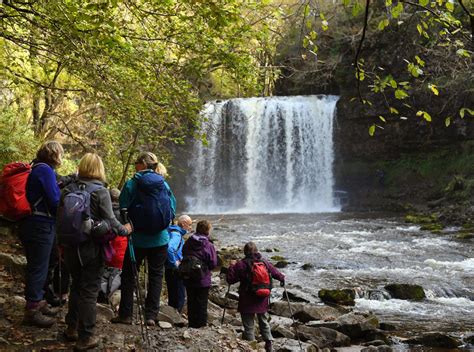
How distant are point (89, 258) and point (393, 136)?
2704cm

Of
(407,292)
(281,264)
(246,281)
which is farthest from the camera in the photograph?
(281,264)

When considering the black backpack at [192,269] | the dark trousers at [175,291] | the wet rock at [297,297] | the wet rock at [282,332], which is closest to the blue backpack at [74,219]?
the black backpack at [192,269]

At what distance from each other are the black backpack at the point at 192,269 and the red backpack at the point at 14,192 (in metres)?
1.91

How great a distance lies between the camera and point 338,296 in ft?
31.6

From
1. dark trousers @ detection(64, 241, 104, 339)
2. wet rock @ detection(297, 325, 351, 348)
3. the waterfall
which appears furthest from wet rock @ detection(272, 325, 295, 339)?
the waterfall

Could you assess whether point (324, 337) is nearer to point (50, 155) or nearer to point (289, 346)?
point (289, 346)

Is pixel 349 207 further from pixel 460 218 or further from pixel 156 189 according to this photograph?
pixel 156 189

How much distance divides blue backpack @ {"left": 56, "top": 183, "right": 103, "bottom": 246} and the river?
5.92m

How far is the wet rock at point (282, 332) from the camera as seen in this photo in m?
7.00

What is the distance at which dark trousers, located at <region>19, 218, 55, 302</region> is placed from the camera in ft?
15.0

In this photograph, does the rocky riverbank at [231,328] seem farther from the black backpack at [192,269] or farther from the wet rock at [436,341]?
the black backpack at [192,269]

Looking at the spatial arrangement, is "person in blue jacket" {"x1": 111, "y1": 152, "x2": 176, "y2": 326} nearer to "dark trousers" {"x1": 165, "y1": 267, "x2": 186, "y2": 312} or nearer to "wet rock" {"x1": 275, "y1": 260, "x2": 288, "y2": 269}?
"dark trousers" {"x1": 165, "y1": 267, "x2": 186, "y2": 312}

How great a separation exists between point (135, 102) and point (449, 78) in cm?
2200

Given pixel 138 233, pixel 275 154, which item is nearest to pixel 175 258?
pixel 138 233
